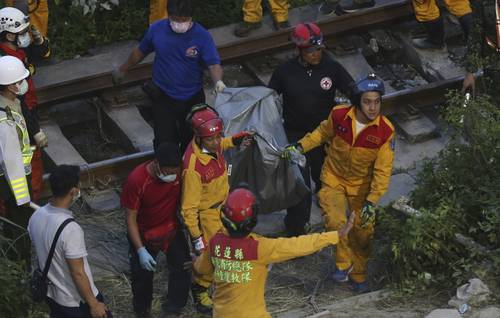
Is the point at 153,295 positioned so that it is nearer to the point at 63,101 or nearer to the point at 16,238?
the point at 16,238

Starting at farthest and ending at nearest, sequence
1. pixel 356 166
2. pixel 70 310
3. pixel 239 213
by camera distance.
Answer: pixel 356 166
pixel 70 310
pixel 239 213

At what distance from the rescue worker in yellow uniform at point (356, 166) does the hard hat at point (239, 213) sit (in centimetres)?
174

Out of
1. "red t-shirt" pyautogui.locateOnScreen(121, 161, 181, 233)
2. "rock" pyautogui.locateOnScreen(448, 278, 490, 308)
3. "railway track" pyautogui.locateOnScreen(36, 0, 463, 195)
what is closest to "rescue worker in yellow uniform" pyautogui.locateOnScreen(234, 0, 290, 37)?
"railway track" pyautogui.locateOnScreen(36, 0, 463, 195)

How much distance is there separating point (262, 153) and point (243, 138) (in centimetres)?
23

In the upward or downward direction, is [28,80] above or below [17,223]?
above

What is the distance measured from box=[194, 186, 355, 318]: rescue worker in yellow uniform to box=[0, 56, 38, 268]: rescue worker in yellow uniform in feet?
6.55

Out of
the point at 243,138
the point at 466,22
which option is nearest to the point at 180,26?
the point at 243,138

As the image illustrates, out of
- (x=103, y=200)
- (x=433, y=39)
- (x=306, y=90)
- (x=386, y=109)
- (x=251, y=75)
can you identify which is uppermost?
(x=306, y=90)

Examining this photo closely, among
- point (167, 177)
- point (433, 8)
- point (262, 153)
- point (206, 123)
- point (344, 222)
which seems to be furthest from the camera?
point (433, 8)

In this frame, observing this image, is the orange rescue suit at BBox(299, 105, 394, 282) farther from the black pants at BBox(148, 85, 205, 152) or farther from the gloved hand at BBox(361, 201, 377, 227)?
the black pants at BBox(148, 85, 205, 152)

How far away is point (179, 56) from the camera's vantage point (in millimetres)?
9531

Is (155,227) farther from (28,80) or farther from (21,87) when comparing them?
(28,80)

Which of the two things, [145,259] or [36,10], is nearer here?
[145,259]

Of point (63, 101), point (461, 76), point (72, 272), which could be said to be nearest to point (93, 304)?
point (72, 272)
